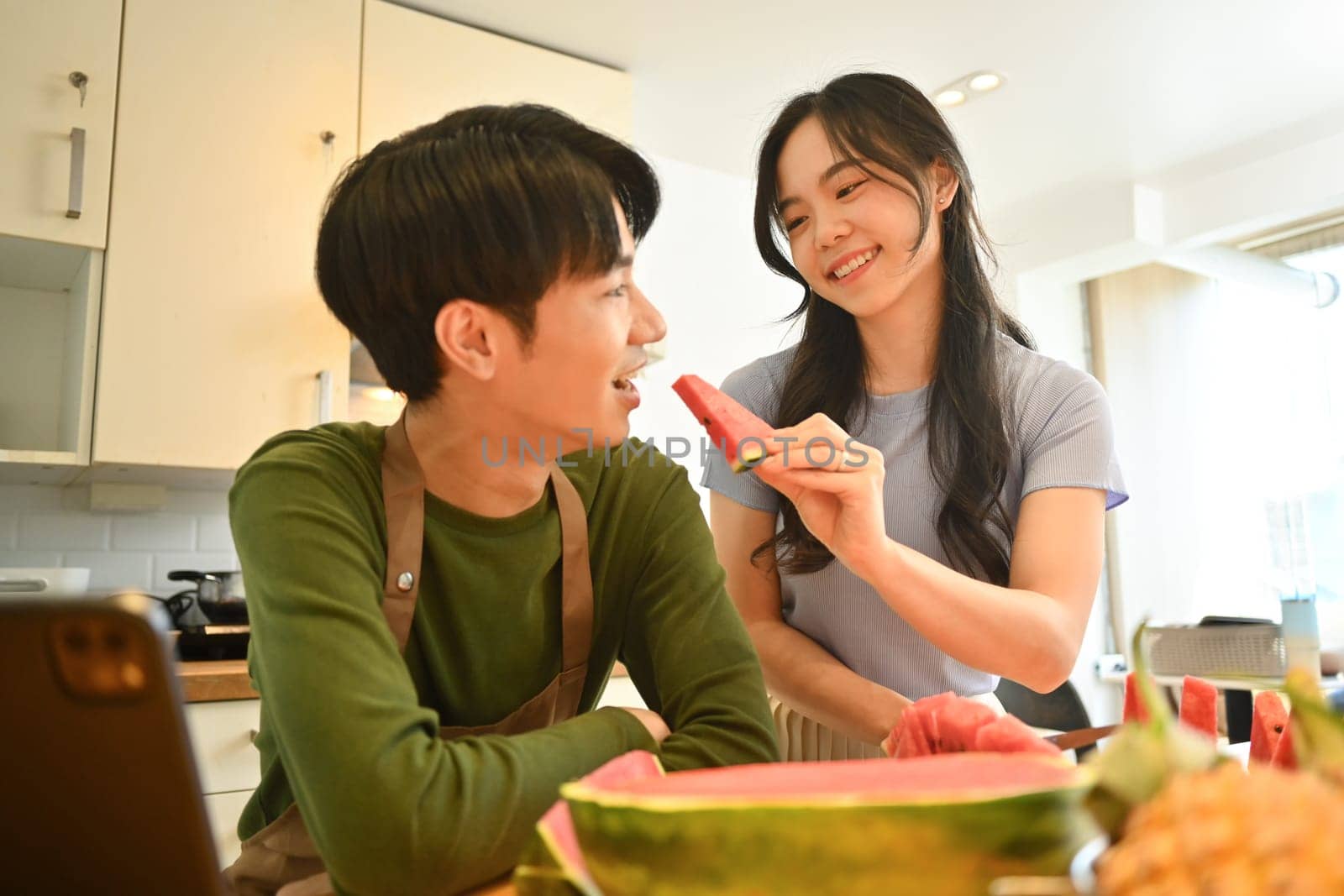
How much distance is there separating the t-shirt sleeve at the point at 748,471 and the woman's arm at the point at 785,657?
0.02 metres

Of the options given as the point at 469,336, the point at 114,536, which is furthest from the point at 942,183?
the point at 114,536

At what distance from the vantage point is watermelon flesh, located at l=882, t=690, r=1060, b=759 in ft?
2.01

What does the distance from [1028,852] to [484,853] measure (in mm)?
449

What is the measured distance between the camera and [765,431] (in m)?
1.02

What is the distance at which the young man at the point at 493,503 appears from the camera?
86 centimetres

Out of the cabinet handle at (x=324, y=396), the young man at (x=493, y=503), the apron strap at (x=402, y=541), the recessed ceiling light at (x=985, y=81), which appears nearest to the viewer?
the young man at (x=493, y=503)

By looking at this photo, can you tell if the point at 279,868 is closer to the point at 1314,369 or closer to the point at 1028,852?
the point at 1028,852

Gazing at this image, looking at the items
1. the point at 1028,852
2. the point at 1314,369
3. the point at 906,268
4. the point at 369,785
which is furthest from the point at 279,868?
the point at 1314,369

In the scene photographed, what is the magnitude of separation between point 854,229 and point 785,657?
60cm

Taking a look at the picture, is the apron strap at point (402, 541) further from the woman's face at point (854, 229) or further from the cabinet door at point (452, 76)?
the cabinet door at point (452, 76)

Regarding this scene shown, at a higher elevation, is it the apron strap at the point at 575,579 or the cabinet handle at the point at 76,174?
the cabinet handle at the point at 76,174

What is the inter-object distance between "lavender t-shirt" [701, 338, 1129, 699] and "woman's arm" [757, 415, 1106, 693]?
61mm

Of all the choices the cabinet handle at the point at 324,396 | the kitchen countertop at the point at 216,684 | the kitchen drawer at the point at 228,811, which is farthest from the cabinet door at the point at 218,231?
the kitchen drawer at the point at 228,811

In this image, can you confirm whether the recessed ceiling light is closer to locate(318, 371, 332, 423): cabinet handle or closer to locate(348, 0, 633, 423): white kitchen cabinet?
locate(348, 0, 633, 423): white kitchen cabinet
